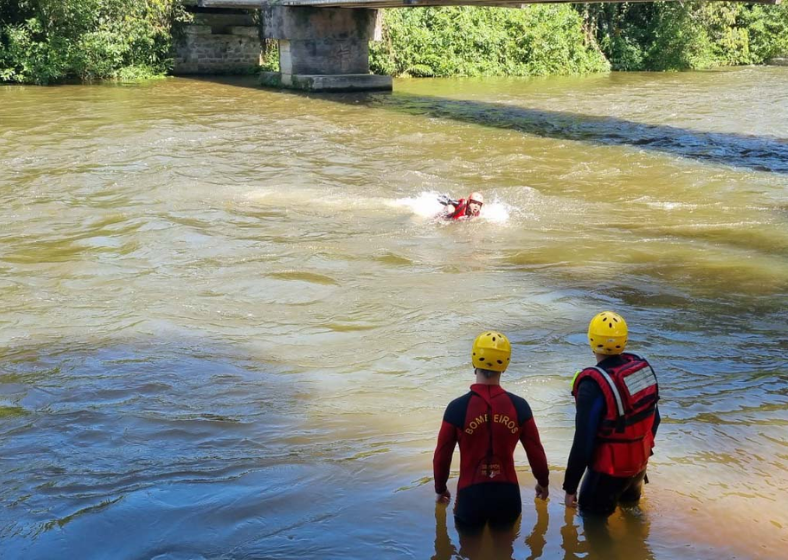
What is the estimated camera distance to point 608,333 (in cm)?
417

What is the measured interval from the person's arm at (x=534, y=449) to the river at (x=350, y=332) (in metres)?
0.36

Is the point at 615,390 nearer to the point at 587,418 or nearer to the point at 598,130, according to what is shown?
the point at 587,418

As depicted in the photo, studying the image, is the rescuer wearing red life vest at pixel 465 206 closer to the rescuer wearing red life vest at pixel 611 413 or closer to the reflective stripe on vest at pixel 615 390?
the rescuer wearing red life vest at pixel 611 413

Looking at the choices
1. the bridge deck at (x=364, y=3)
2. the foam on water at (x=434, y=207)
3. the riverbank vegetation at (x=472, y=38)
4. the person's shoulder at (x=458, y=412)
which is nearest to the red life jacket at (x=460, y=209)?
the foam on water at (x=434, y=207)

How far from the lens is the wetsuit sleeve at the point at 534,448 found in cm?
414

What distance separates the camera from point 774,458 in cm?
530

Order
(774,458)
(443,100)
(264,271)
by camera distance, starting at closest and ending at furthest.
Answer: (774,458) < (264,271) < (443,100)

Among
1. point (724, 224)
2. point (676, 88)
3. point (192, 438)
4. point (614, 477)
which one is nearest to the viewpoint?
point (614, 477)

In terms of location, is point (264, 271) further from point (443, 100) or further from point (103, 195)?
point (443, 100)

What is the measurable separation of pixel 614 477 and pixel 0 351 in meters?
5.12

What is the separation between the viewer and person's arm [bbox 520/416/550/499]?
4.14 meters

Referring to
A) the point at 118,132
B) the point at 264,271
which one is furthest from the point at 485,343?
the point at 118,132

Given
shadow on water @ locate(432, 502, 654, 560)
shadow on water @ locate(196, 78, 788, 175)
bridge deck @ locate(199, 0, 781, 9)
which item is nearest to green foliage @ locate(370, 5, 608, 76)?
bridge deck @ locate(199, 0, 781, 9)

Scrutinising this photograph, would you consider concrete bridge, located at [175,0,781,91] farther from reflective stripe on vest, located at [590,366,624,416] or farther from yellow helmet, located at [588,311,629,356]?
reflective stripe on vest, located at [590,366,624,416]
